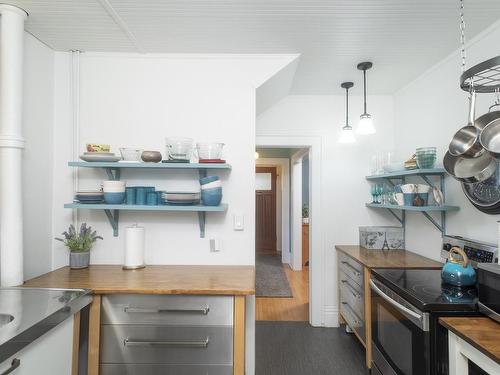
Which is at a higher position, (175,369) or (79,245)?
(79,245)

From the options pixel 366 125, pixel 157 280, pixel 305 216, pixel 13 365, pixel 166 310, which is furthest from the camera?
pixel 305 216

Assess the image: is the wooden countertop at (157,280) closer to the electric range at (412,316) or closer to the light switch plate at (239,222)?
the light switch plate at (239,222)

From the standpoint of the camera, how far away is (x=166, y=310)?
1.52m

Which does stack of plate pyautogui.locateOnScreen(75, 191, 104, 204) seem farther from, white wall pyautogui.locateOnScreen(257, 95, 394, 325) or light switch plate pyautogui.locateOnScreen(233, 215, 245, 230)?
white wall pyautogui.locateOnScreen(257, 95, 394, 325)

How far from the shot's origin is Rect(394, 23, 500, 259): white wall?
1866 mm

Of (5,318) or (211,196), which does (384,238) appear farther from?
(5,318)

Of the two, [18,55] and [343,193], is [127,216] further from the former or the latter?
[343,193]

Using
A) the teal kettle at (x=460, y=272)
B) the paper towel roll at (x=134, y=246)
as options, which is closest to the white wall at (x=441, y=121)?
the teal kettle at (x=460, y=272)

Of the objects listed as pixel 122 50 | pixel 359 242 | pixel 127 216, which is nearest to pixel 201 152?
pixel 127 216

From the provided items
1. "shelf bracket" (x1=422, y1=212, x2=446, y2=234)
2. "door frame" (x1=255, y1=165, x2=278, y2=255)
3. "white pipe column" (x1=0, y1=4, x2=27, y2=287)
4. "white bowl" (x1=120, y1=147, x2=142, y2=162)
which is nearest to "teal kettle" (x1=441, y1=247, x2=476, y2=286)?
"shelf bracket" (x1=422, y1=212, x2=446, y2=234)

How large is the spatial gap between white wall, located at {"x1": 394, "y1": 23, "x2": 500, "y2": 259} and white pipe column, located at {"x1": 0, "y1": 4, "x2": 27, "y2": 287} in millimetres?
2856

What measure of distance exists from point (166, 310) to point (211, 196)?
0.70m

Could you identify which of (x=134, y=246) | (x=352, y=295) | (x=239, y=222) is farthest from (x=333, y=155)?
(x=134, y=246)

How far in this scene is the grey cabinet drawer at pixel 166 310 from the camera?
152 cm
